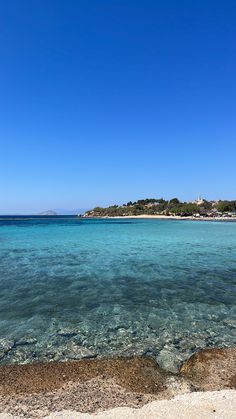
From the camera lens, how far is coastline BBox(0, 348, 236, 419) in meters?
4.79

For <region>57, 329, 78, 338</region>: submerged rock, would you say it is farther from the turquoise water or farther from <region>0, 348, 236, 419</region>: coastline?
<region>0, 348, 236, 419</region>: coastline

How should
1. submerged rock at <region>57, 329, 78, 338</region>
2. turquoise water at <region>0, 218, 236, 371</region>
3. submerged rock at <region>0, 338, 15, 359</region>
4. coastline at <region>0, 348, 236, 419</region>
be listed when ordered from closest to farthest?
coastline at <region>0, 348, 236, 419</region>
submerged rock at <region>0, 338, 15, 359</region>
turquoise water at <region>0, 218, 236, 371</region>
submerged rock at <region>57, 329, 78, 338</region>

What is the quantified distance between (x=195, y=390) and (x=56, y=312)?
5.91m

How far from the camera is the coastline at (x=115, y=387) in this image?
4793 mm

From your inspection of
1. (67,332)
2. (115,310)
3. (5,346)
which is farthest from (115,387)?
(115,310)

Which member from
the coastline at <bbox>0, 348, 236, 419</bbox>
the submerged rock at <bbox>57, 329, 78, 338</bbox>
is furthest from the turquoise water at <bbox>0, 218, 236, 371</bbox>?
the coastline at <bbox>0, 348, 236, 419</bbox>

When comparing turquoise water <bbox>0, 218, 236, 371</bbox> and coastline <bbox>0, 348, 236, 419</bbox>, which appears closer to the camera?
coastline <bbox>0, 348, 236, 419</bbox>

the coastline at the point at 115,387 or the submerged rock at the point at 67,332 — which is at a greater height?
the coastline at the point at 115,387

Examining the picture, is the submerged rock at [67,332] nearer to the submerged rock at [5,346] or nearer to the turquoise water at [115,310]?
the turquoise water at [115,310]

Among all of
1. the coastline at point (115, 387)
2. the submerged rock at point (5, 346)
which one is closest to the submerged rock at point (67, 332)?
the submerged rock at point (5, 346)

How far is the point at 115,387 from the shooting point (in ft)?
18.1

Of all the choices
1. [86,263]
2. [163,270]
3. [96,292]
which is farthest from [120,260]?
[96,292]

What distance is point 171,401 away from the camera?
5.02 meters

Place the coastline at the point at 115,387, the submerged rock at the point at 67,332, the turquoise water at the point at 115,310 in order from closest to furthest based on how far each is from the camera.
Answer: the coastline at the point at 115,387
the turquoise water at the point at 115,310
the submerged rock at the point at 67,332
